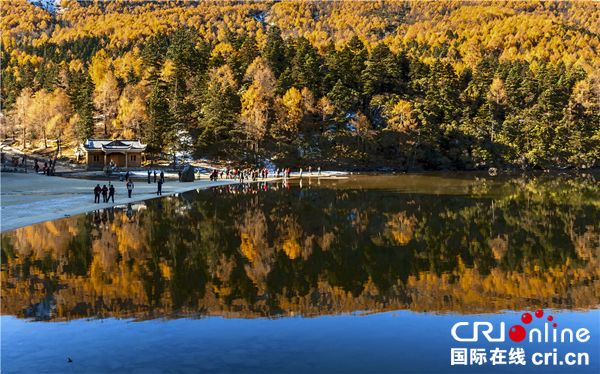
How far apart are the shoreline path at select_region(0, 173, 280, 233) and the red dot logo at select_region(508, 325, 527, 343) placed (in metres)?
21.9

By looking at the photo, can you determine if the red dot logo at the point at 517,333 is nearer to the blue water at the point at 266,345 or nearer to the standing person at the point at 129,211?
the blue water at the point at 266,345

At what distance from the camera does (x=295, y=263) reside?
17125mm

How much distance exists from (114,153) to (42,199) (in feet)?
166

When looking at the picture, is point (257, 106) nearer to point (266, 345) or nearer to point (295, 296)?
point (295, 296)

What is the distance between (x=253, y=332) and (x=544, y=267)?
1141 centimetres

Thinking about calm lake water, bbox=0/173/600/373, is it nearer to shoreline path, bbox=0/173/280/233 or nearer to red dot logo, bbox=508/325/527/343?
red dot logo, bbox=508/325/527/343

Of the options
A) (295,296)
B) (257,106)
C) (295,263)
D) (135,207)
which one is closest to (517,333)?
(295,296)

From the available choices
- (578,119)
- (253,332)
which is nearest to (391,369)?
(253,332)

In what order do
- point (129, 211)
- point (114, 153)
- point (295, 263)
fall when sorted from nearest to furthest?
1. point (295, 263)
2. point (129, 211)
3. point (114, 153)

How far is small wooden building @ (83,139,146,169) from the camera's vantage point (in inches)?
3206

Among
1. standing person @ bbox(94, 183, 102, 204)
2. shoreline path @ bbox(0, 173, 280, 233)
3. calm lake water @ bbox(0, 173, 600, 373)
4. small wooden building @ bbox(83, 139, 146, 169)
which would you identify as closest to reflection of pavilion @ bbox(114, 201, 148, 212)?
shoreline path @ bbox(0, 173, 280, 233)

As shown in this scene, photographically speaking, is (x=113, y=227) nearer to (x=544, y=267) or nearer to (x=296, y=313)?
(x=296, y=313)

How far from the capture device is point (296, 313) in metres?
12.1

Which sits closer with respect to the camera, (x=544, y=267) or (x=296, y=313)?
(x=296, y=313)
